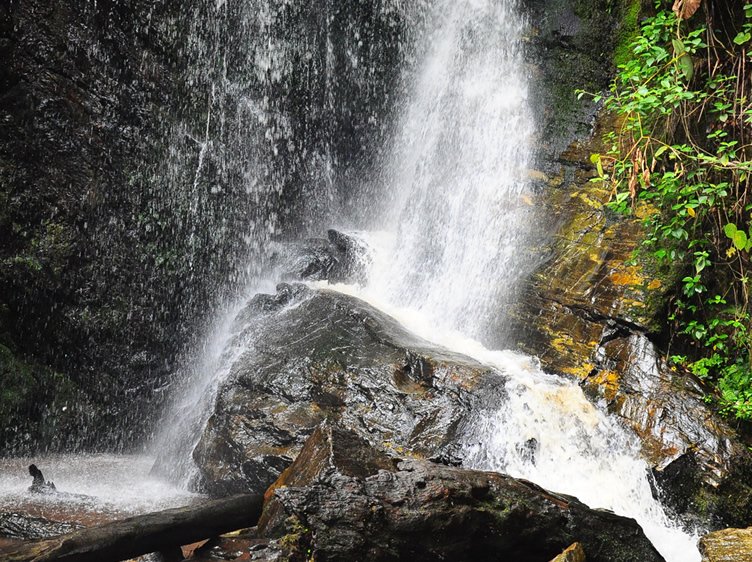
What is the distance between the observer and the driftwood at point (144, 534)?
3396mm

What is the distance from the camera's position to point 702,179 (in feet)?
19.2

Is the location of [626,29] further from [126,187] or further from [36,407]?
[36,407]

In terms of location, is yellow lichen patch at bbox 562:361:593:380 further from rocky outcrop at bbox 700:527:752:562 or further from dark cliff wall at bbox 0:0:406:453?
dark cliff wall at bbox 0:0:406:453

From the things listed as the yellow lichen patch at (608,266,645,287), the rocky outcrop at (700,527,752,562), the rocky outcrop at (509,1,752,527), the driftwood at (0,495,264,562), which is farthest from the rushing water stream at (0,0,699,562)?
the driftwood at (0,495,264,562)

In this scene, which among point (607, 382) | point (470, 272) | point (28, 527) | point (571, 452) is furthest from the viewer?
point (470, 272)

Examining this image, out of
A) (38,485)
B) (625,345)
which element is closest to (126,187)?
(38,485)

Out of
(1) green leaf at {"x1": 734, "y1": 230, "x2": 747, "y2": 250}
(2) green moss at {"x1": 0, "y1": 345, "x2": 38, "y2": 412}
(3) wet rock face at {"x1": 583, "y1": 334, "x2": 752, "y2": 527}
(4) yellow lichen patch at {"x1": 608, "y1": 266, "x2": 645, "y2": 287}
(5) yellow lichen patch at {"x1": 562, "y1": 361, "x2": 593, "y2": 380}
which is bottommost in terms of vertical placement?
(2) green moss at {"x1": 0, "y1": 345, "x2": 38, "y2": 412}

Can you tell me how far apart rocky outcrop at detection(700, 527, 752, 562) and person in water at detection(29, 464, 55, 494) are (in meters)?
5.80

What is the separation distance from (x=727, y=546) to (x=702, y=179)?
375 cm

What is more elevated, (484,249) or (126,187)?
(484,249)

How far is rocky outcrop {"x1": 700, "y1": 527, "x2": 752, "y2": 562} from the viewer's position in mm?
3504

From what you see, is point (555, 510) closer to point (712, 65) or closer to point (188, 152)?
point (712, 65)

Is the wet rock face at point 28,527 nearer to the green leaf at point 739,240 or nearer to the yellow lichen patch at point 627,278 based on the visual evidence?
the green leaf at point 739,240

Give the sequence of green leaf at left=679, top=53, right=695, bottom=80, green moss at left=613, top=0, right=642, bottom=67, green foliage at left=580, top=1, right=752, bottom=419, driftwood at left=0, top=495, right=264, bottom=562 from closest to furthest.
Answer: driftwood at left=0, top=495, right=264, bottom=562, green leaf at left=679, top=53, right=695, bottom=80, green foliage at left=580, top=1, right=752, bottom=419, green moss at left=613, top=0, right=642, bottom=67
